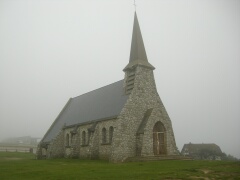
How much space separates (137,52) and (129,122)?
9.12m

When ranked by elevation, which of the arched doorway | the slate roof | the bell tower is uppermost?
the bell tower

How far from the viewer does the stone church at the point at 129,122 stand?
2962 cm

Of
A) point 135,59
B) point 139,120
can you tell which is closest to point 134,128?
point 139,120

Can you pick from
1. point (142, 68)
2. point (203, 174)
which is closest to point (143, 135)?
point (142, 68)

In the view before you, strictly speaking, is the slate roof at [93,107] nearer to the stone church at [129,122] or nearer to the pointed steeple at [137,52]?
the stone church at [129,122]

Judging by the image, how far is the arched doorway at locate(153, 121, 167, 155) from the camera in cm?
3062

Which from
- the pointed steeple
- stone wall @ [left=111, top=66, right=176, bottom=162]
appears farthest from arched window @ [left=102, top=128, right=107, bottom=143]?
the pointed steeple

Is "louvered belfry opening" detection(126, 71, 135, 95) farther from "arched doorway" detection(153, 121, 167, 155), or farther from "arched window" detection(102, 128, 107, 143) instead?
"arched window" detection(102, 128, 107, 143)

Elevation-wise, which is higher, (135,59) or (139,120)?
(135,59)

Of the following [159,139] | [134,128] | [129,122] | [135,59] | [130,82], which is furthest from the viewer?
[135,59]

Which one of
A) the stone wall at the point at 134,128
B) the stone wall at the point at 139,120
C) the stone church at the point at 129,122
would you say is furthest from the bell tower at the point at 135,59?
the stone wall at the point at 139,120

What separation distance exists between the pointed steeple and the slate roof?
3620mm

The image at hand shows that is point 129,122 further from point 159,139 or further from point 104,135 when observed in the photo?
point 104,135

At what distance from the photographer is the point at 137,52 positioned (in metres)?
34.1
